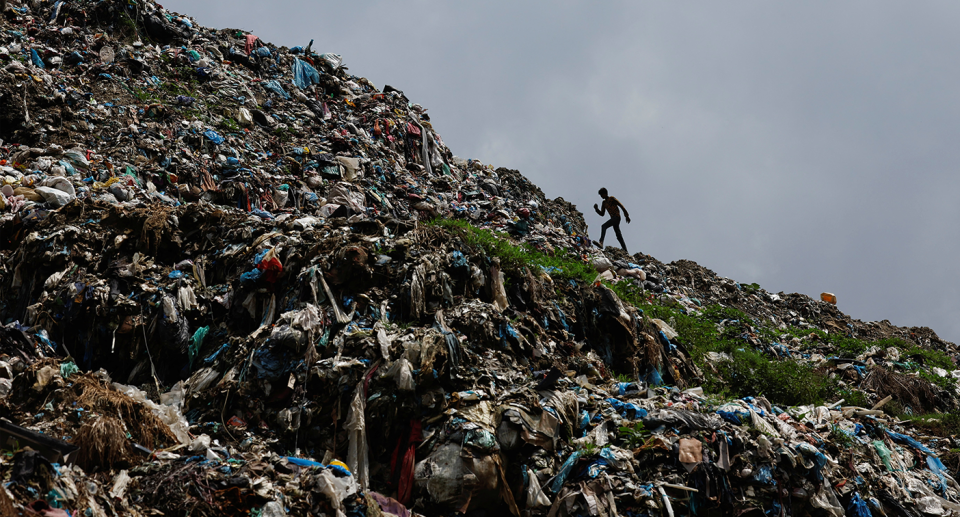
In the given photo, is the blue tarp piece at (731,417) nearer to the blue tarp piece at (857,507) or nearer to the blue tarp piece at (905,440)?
the blue tarp piece at (857,507)

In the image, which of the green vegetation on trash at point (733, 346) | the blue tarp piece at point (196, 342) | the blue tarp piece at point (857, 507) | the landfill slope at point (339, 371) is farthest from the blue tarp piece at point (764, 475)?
the blue tarp piece at point (196, 342)

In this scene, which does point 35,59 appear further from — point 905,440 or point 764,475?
point 905,440

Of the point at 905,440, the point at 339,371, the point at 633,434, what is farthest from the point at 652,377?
the point at 339,371

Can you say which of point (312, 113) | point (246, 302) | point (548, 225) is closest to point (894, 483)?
point (246, 302)

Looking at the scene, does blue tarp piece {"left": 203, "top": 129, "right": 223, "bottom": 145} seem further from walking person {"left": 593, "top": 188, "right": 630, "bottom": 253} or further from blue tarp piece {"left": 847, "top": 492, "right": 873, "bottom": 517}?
blue tarp piece {"left": 847, "top": 492, "right": 873, "bottom": 517}

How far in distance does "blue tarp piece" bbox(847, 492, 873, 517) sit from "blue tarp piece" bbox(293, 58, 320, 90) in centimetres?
1495

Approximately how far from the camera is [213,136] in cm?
1100

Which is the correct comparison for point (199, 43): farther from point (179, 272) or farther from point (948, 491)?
point (948, 491)

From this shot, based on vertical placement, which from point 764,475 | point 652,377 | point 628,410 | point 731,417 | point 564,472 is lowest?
point 564,472

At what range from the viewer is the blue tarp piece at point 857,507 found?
465 centimetres

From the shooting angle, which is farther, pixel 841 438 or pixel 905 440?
pixel 905 440

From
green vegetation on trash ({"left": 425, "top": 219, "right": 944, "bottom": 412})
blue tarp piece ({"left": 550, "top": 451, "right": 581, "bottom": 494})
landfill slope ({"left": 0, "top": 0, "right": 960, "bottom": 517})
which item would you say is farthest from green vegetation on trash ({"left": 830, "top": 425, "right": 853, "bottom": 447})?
blue tarp piece ({"left": 550, "top": 451, "right": 581, "bottom": 494})

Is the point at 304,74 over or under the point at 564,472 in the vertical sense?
over

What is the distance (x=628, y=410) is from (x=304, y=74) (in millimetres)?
13892
